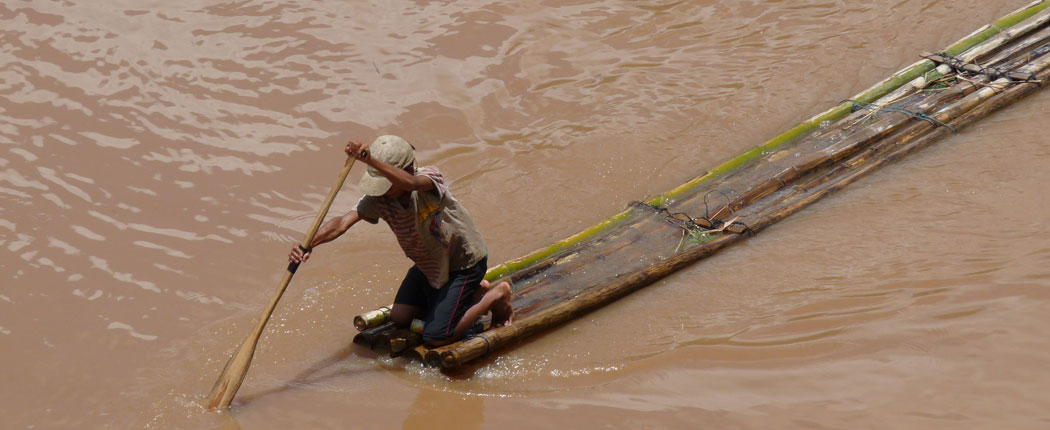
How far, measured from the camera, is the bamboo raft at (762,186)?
4359mm

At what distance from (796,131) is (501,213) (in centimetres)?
181

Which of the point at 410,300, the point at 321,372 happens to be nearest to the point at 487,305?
the point at 410,300

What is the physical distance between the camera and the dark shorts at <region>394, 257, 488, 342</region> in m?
4.05

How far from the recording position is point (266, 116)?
6.00 m

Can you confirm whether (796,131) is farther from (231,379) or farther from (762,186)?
(231,379)

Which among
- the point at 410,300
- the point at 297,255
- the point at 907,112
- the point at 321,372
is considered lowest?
the point at 321,372

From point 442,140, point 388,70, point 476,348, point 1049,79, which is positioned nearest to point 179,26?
point 388,70

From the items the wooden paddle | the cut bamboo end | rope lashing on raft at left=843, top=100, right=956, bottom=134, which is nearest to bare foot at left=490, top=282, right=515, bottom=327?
the cut bamboo end

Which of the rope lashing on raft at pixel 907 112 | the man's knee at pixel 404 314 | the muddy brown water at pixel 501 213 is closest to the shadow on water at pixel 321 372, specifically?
the muddy brown water at pixel 501 213

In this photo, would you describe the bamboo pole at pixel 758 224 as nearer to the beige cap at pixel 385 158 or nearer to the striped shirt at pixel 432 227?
the striped shirt at pixel 432 227

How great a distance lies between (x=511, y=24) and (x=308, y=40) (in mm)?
1436

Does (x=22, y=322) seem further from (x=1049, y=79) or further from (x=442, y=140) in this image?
(x=1049, y=79)

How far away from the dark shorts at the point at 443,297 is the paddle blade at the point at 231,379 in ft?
2.32

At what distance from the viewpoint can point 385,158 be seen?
145 inches
